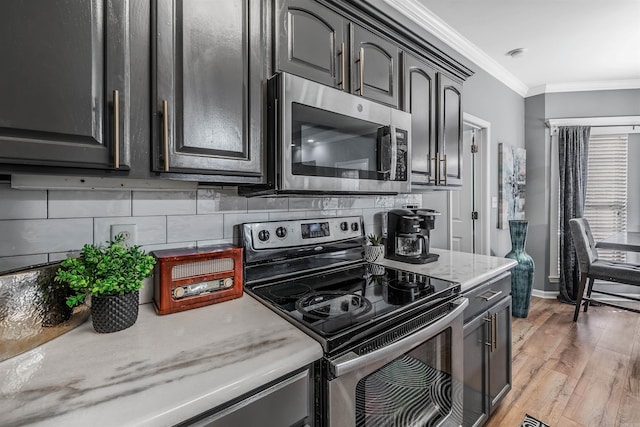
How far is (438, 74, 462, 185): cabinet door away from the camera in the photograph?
1.90 metres

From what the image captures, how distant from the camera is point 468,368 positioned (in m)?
1.43

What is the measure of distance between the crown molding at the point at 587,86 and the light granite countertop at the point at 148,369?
4490 millimetres

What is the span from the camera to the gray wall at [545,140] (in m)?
3.63

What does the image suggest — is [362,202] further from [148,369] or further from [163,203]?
[148,369]

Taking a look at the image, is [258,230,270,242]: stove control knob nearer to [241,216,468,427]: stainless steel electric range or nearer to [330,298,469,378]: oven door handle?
[241,216,468,427]: stainless steel electric range

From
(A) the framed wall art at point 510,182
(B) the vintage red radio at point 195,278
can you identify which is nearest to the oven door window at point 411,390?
(B) the vintage red radio at point 195,278

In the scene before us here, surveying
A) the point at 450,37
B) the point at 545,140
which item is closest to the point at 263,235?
the point at 450,37

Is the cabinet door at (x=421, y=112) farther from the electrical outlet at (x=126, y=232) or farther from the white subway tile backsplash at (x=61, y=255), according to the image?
the white subway tile backsplash at (x=61, y=255)

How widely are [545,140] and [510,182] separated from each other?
91 cm

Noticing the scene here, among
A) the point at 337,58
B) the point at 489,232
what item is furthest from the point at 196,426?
the point at 489,232

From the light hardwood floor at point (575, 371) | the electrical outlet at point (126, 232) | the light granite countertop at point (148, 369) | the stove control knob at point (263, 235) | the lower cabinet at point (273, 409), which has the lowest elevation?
the light hardwood floor at point (575, 371)

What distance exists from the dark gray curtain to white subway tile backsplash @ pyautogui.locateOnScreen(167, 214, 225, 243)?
4141mm

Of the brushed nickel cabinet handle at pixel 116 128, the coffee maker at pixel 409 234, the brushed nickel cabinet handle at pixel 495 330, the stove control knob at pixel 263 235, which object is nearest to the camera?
the brushed nickel cabinet handle at pixel 116 128

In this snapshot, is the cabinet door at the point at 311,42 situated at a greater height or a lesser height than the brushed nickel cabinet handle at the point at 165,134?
greater
